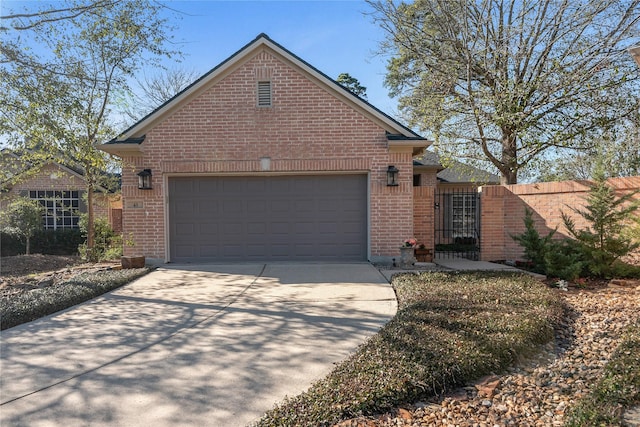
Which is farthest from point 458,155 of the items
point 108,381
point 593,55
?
point 108,381

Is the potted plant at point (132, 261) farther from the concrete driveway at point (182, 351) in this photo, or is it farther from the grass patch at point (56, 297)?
the concrete driveway at point (182, 351)

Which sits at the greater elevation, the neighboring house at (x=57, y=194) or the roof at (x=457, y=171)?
the roof at (x=457, y=171)

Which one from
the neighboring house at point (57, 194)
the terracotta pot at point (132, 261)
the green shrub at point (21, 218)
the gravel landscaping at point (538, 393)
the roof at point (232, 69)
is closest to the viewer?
the gravel landscaping at point (538, 393)

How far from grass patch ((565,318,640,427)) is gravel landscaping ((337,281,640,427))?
0.02 meters

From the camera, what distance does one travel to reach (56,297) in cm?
621

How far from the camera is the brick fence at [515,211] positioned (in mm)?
9656

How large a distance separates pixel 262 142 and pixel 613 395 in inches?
330

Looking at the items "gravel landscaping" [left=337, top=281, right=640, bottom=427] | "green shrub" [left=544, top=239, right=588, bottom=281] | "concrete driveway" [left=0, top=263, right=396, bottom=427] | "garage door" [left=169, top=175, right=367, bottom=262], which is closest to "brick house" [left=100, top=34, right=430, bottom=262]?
"garage door" [left=169, top=175, right=367, bottom=262]

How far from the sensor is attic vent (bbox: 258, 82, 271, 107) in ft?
32.5

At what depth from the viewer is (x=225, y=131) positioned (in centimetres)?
985

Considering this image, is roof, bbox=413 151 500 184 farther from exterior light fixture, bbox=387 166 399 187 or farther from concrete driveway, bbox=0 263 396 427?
concrete driveway, bbox=0 263 396 427

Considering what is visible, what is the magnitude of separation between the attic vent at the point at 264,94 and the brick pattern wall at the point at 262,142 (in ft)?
0.42

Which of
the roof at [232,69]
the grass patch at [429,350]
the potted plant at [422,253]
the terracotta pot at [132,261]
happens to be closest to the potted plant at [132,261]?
the terracotta pot at [132,261]

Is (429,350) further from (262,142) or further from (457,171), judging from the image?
(457,171)
